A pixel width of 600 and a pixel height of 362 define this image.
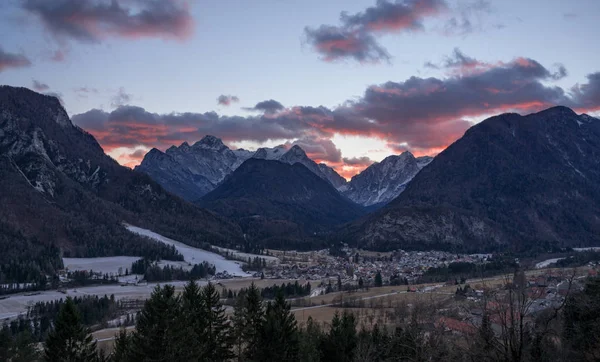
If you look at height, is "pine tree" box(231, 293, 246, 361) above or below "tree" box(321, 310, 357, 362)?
above

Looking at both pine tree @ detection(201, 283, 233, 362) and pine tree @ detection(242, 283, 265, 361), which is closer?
pine tree @ detection(201, 283, 233, 362)

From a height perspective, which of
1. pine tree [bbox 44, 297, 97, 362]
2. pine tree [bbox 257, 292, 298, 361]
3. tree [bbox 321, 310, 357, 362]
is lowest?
tree [bbox 321, 310, 357, 362]

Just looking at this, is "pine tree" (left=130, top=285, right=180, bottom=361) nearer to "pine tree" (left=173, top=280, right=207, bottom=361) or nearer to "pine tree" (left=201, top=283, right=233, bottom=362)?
"pine tree" (left=173, top=280, right=207, bottom=361)

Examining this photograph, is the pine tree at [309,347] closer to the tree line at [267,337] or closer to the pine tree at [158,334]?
the tree line at [267,337]

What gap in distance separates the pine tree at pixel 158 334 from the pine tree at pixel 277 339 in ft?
37.1

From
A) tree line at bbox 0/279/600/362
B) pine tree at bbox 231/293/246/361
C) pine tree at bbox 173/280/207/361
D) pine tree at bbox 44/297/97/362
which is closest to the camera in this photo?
tree line at bbox 0/279/600/362

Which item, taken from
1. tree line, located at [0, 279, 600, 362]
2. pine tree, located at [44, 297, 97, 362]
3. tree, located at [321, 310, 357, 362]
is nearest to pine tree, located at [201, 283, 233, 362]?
tree line, located at [0, 279, 600, 362]

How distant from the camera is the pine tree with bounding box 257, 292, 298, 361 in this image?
46.5 meters

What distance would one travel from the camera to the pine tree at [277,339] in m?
46.5

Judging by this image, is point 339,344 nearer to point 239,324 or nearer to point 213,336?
point 239,324

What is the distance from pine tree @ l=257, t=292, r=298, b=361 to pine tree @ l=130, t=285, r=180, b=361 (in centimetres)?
1132

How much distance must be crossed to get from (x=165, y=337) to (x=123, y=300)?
4469 inches

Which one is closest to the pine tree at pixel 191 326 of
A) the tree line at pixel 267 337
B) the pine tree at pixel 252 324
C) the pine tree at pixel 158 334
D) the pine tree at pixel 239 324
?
the tree line at pixel 267 337

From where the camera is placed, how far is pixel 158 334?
36844 mm
